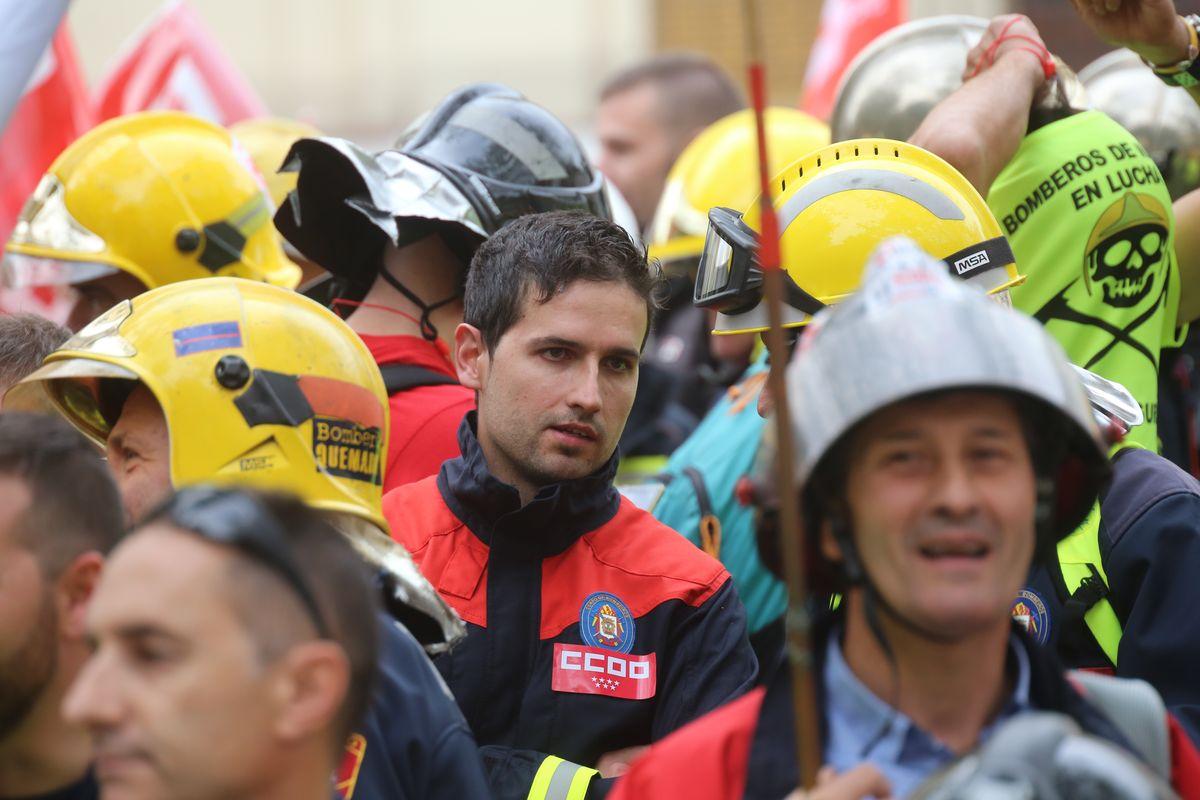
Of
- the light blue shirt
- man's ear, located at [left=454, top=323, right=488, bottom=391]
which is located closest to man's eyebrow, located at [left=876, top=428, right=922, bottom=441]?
the light blue shirt

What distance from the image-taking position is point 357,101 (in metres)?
22.5

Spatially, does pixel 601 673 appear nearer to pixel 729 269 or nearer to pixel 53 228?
pixel 729 269

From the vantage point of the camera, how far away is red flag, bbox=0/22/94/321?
23.9 ft

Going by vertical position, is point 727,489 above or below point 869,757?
below

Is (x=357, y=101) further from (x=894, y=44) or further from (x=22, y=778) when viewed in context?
(x=22, y=778)

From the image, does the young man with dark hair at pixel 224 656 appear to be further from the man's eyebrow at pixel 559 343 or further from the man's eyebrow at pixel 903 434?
the man's eyebrow at pixel 559 343

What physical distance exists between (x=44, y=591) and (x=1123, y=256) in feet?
9.32

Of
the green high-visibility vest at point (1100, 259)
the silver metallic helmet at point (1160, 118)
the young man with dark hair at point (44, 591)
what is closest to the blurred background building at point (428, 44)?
the silver metallic helmet at point (1160, 118)

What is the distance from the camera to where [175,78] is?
808cm

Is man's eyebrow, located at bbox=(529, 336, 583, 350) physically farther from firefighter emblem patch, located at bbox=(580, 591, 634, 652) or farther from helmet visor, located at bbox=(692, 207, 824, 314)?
firefighter emblem patch, located at bbox=(580, 591, 634, 652)

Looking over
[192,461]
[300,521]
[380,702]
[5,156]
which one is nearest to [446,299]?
[192,461]

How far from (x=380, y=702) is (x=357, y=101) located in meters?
20.0

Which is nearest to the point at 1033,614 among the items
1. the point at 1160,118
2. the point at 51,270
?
the point at 1160,118

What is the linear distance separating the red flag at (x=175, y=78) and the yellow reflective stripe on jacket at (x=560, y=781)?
5.20 m
